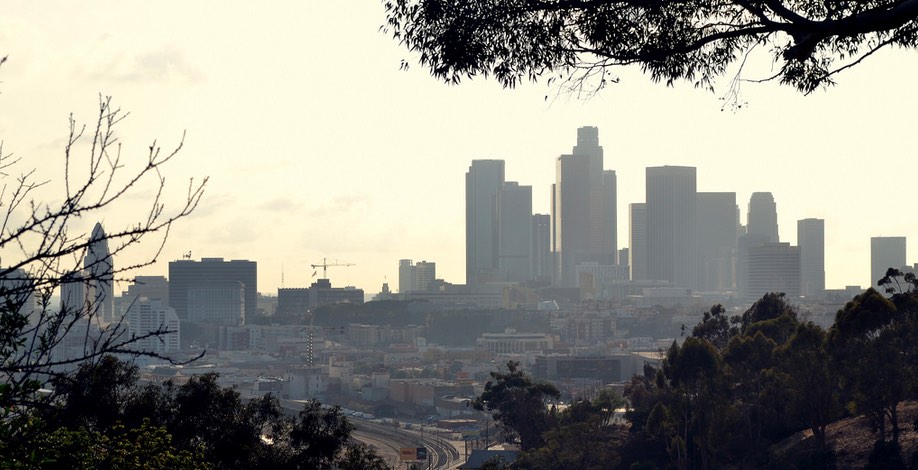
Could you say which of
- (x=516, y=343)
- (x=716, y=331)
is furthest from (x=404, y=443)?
(x=516, y=343)

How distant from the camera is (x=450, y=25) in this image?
9992mm

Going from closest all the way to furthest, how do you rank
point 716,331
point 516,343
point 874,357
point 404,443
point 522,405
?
point 874,357 < point 522,405 < point 716,331 < point 404,443 < point 516,343

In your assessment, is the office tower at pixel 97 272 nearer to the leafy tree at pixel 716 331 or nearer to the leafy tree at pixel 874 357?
the leafy tree at pixel 874 357

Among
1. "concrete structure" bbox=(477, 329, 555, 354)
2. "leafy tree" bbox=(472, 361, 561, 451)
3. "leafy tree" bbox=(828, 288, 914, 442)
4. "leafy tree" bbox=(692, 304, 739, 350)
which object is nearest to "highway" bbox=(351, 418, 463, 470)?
"leafy tree" bbox=(472, 361, 561, 451)

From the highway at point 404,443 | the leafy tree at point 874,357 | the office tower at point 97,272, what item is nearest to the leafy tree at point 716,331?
the leafy tree at point 874,357

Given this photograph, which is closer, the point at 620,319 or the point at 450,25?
the point at 450,25

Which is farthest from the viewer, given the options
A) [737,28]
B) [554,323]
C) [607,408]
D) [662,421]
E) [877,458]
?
[554,323]

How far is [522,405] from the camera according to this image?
42469 mm

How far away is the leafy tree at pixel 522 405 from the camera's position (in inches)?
1662

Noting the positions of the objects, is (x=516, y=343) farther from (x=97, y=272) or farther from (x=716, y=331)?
(x=97, y=272)

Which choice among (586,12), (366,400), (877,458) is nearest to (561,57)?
(586,12)

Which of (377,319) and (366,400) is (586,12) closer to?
(366,400)

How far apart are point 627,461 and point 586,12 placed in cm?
2826

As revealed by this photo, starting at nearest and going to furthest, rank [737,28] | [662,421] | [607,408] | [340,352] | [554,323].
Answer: [737,28], [662,421], [607,408], [340,352], [554,323]
